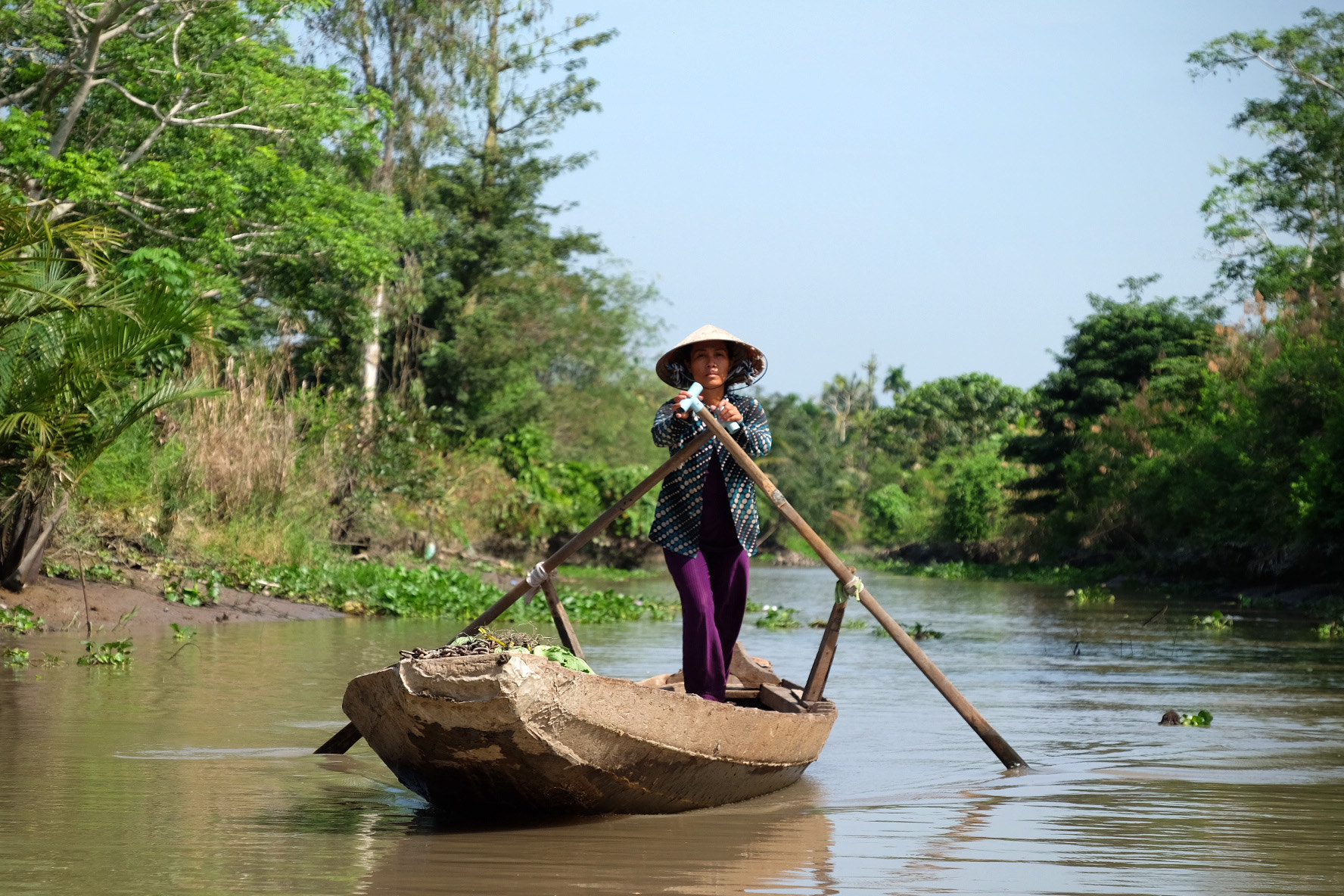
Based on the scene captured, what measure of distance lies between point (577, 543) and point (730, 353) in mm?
1220

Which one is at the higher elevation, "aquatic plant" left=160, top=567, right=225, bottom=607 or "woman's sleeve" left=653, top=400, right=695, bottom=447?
"woman's sleeve" left=653, top=400, right=695, bottom=447

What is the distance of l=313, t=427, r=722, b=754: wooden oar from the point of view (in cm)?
566

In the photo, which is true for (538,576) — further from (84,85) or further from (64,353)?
(84,85)

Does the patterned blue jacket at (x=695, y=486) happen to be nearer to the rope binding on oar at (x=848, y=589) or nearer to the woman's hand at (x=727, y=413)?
the woman's hand at (x=727, y=413)

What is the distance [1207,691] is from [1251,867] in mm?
5466

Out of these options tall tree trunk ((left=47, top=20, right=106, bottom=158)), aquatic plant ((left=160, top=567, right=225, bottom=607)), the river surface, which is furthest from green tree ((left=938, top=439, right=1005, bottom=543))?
the river surface

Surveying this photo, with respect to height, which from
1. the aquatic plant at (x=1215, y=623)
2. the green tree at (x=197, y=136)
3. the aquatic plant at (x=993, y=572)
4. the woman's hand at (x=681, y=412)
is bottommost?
the aquatic plant at (x=993, y=572)

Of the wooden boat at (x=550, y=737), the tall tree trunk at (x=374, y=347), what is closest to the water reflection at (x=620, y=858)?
the wooden boat at (x=550, y=737)

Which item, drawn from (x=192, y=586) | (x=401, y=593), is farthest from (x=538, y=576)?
(x=401, y=593)

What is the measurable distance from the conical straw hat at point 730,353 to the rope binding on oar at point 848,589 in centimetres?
106

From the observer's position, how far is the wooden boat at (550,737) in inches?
168

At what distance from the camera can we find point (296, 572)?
14.2m

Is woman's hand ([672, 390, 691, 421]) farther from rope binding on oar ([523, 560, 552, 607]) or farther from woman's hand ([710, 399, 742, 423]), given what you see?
rope binding on oar ([523, 560, 552, 607])

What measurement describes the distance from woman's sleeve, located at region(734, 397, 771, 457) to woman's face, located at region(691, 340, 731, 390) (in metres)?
0.16
